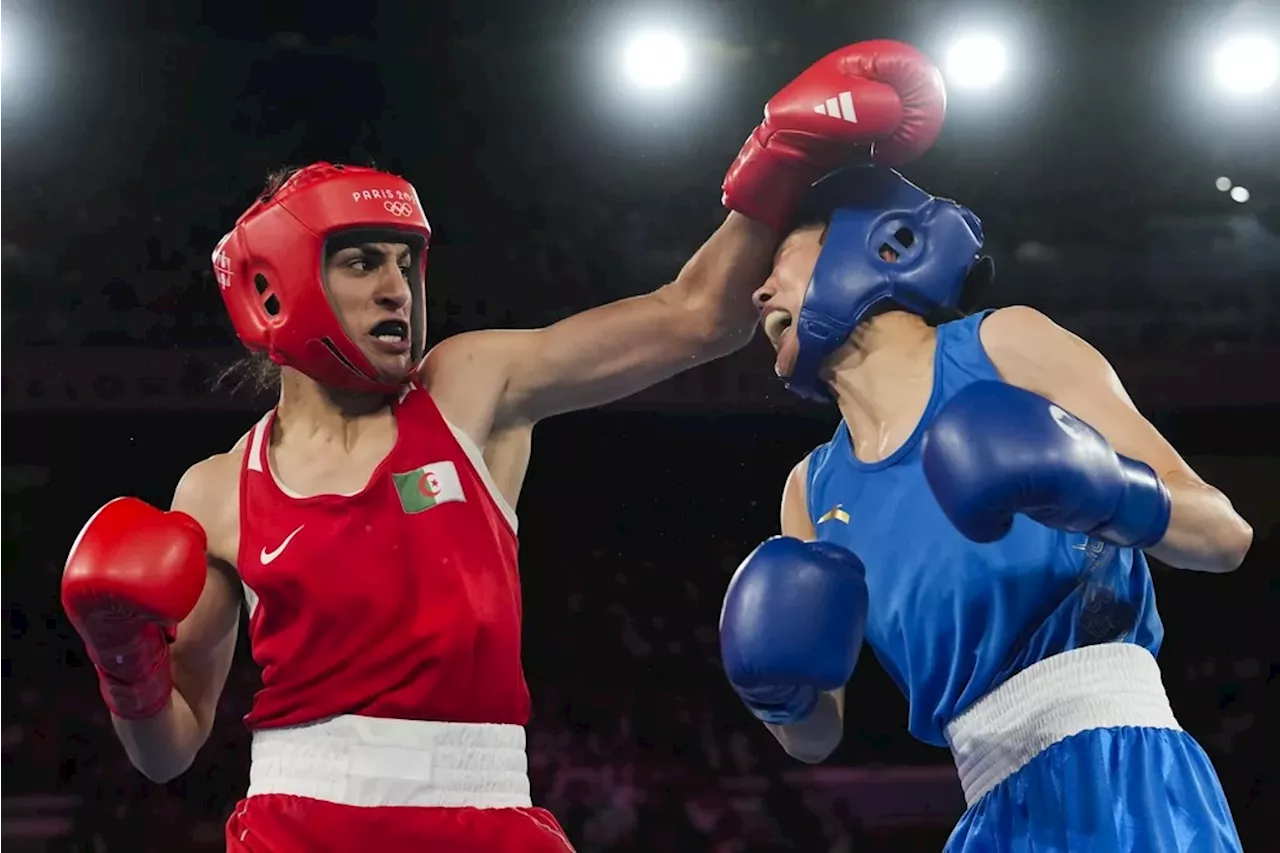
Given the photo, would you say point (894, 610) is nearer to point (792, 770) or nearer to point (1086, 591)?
point (1086, 591)

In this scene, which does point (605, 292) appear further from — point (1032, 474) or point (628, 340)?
point (1032, 474)

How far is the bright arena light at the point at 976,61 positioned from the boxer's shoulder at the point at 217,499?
4.51m

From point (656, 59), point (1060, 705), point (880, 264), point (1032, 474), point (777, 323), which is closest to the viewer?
point (1032, 474)

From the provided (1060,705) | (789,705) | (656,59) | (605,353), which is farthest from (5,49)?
(1060,705)

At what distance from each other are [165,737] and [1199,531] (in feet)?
6.02

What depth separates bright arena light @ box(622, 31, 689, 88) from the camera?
20.6ft

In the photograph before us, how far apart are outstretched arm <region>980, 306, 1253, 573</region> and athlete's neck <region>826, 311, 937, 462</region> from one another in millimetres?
135

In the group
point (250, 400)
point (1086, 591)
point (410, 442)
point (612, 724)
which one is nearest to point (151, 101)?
point (250, 400)

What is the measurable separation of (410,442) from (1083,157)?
17.9 feet

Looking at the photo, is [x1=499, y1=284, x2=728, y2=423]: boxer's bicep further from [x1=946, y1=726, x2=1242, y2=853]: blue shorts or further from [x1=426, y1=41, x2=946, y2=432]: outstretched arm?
[x1=946, y1=726, x2=1242, y2=853]: blue shorts

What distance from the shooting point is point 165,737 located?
263cm

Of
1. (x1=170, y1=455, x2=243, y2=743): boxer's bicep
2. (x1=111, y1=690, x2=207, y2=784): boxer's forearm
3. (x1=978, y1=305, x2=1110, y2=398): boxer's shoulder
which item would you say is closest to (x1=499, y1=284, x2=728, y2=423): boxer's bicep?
(x1=170, y1=455, x2=243, y2=743): boxer's bicep

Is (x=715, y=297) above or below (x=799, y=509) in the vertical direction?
above

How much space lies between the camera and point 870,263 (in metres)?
2.27
